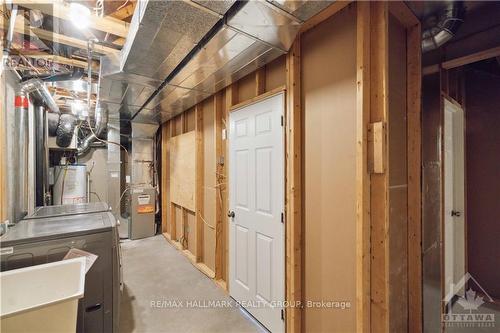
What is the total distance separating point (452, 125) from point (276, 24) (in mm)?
2444

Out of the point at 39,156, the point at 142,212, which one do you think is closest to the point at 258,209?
the point at 39,156

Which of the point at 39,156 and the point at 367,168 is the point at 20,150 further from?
the point at 367,168

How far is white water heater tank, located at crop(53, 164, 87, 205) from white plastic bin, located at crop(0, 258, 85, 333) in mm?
4601

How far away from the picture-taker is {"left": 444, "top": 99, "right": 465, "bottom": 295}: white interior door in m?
2.58

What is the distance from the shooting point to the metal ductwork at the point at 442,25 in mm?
1650

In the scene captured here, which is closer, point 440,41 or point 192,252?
point 440,41

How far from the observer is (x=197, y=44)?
6.33 feet

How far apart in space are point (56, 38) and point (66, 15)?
0.55 meters

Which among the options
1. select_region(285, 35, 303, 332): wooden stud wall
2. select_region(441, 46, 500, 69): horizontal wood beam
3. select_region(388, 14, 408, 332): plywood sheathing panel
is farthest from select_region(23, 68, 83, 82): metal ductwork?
select_region(441, 46, 500, 69): horizontal wood beam

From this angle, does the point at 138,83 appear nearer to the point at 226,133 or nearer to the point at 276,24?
the point at 226,133

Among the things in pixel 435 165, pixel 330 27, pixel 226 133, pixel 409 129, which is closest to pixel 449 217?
pixel 435 165

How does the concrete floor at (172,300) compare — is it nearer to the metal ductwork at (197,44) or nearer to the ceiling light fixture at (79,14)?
the metal ductwork at (197,44)

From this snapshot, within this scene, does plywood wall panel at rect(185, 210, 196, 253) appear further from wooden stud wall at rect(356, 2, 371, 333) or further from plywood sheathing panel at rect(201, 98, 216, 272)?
wooden stud wall at rect(356, 2, 371, 333)

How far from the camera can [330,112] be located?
1.80 m
